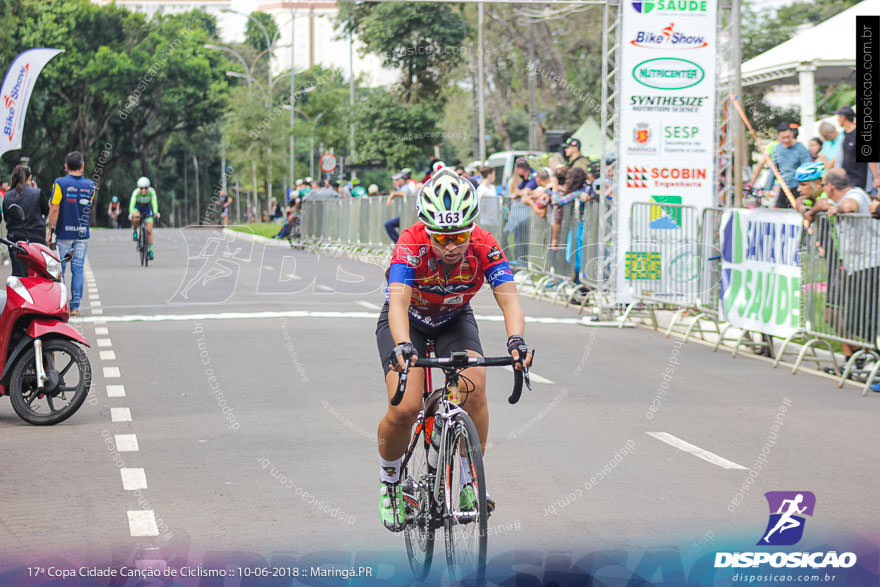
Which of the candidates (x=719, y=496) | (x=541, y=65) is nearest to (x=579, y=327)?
(x=719, y=496)

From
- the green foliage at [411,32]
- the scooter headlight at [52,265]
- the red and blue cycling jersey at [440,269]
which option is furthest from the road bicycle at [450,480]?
the green foliage at [411,32]

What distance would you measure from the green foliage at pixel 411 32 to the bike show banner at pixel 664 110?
32966mm

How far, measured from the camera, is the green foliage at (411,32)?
2004 inches

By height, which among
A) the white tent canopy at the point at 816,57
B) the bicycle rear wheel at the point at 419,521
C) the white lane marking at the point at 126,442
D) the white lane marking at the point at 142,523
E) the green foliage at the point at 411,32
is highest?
the green foliage at the point at 411,32

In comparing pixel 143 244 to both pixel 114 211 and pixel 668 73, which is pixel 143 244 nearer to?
pixel 668 73

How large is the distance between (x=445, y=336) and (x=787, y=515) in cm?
219

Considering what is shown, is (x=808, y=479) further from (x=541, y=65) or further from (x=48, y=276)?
(x=541, y=65)

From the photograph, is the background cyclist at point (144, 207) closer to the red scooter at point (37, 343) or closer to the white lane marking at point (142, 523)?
the red scooter at point (37, 343)

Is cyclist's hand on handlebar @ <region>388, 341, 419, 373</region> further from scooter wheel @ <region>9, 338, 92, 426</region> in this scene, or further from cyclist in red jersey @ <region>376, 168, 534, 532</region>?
scooter wheel @ <region>9, 338, 92, 426</region>

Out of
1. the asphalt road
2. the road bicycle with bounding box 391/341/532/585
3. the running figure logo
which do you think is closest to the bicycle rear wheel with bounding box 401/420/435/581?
the road bicycle with bounding box 391/341/532/585

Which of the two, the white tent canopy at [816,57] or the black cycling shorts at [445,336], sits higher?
the white tent canopy at [816,57]

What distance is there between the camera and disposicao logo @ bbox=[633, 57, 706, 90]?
57.2ft

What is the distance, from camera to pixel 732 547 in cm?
616

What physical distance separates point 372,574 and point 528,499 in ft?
5.53
